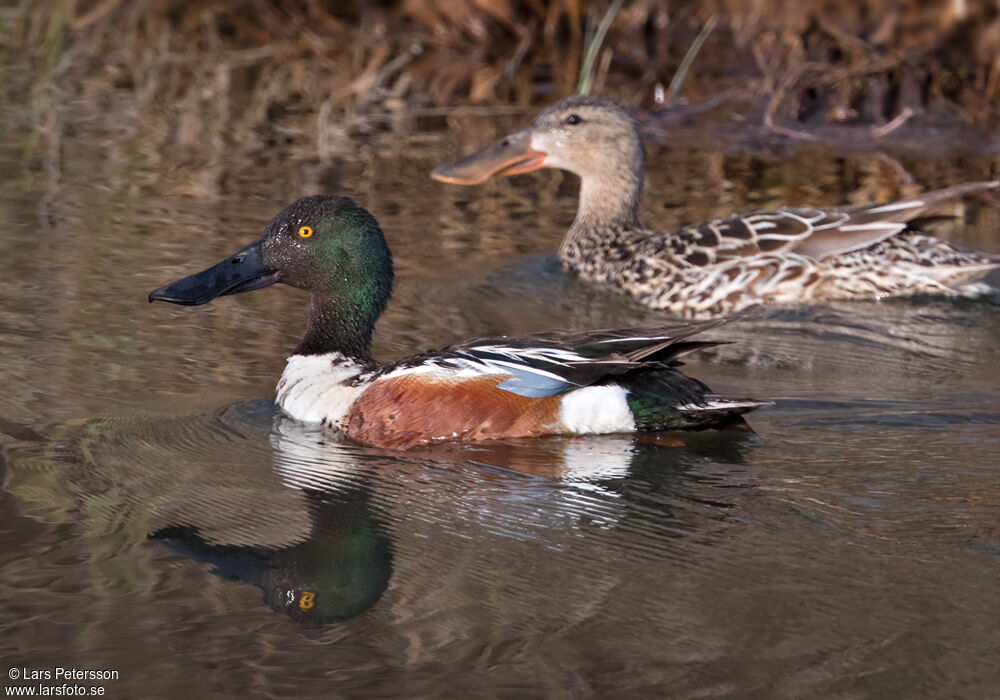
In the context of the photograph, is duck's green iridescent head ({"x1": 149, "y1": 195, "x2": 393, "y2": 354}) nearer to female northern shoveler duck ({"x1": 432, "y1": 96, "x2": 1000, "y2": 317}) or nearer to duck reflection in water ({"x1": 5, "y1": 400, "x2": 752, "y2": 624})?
duck reflection in water ({"x1": 5, "y1": 400, "x2": 752, "y2": 624})

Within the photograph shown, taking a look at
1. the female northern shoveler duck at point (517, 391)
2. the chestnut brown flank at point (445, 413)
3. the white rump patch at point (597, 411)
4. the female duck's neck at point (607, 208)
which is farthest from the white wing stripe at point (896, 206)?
the chestnut brown flank at point (445, 413)

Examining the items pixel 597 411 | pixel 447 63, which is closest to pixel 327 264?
pixel 597 411

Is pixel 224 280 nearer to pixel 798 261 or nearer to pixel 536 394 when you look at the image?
pixel 536 394

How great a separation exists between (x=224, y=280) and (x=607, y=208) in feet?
10.6

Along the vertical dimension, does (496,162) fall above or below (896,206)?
above

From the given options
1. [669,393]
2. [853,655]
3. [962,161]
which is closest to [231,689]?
[853,655]

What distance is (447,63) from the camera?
1305 cm

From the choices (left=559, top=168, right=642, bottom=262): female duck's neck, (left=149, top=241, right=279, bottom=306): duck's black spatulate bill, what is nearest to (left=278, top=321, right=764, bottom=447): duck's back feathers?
(left=149, top=241, right=279, bottom=306): duck's black spatulate bill

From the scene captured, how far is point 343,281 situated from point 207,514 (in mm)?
1636

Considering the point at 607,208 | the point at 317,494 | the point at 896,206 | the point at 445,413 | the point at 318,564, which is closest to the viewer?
the point at 318,564

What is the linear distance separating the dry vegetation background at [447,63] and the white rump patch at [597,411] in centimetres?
514

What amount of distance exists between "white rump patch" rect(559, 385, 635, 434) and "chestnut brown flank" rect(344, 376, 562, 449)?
5 cm

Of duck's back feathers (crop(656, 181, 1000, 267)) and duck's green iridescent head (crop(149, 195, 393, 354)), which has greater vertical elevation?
duck's back feathers (crop(656, 181, 1000, 267))

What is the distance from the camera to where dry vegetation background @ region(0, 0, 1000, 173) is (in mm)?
11359
